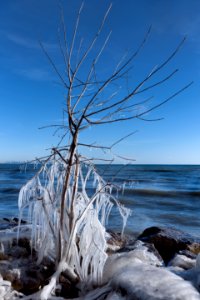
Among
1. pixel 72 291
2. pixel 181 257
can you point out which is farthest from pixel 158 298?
pixel 181 257

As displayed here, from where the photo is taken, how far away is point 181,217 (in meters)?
11.1

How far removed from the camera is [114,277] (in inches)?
115

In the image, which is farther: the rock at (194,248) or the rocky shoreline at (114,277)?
the rock at (194,248)

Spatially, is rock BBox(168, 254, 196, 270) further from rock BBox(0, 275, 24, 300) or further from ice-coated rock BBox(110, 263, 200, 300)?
rock BBox(0, 275, 24, 300)

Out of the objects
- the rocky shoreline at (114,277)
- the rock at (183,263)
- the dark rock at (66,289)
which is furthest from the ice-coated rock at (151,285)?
the rock at (183,263)

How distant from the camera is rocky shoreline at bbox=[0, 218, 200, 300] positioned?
8.50 feet

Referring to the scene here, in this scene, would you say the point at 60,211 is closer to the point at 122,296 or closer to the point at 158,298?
the point at 122,296

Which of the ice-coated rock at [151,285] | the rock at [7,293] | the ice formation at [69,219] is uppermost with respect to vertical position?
the ice formation at [69,219]

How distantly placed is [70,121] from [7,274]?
1.67 meters

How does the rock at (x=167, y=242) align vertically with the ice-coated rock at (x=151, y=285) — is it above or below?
below

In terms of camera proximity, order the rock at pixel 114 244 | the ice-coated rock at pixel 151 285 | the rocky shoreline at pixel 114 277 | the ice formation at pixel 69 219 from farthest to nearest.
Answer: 1. the rock at pixel 114 244
2. the ice formation at pixel 69 219
3. the rocky shoreline at pixel 114 277
4. the ice-coated rock at pixel 151 285

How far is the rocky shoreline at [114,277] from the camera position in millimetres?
2592

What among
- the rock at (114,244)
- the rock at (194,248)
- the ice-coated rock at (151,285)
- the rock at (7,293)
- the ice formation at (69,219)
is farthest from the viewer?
the rock at (194,248)

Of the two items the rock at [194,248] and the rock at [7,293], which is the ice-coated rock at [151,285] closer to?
the rock at [7,293]
